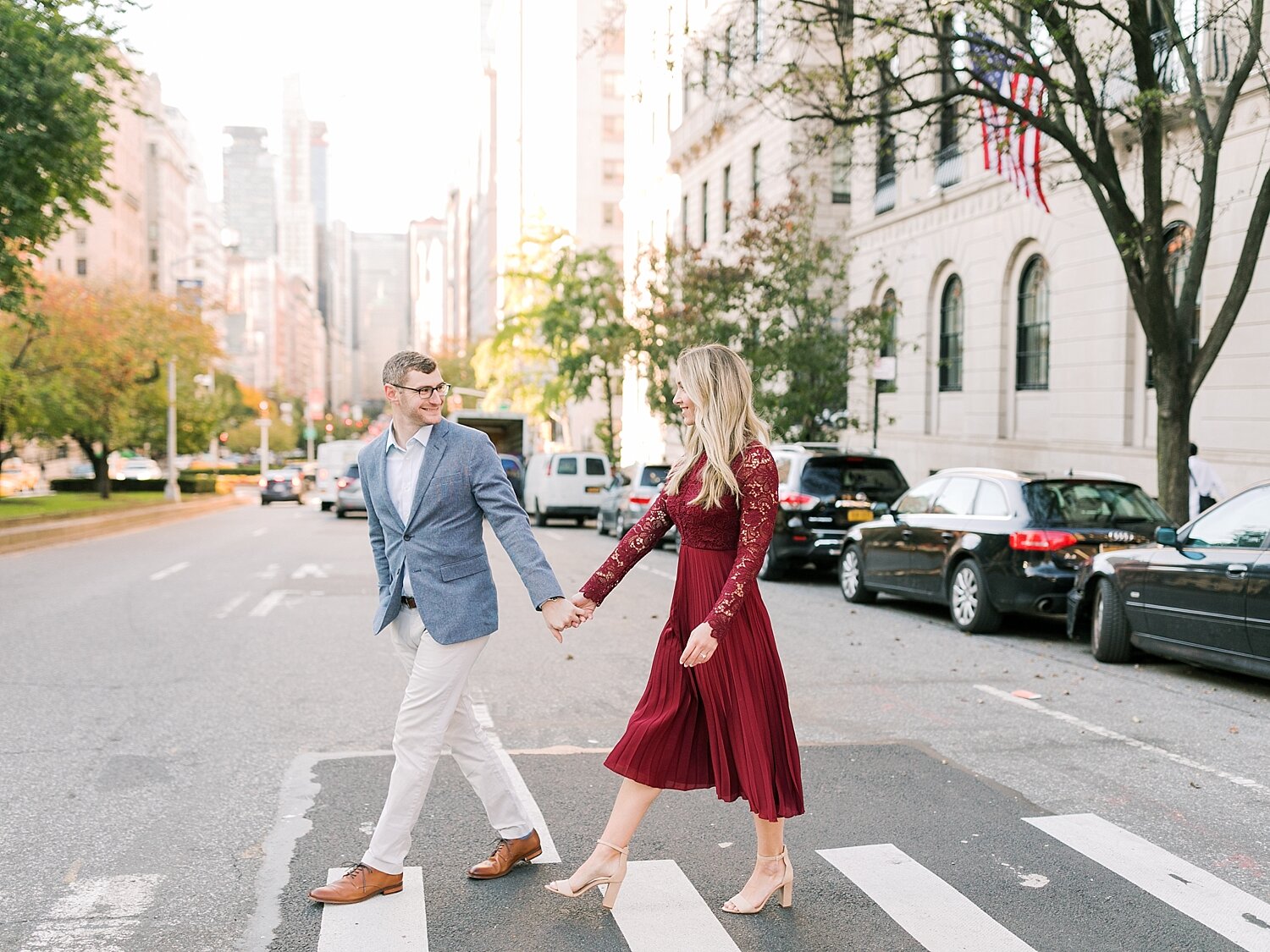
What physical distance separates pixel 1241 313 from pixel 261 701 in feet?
48.5

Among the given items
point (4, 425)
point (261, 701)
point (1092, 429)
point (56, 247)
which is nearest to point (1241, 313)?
point (1092, 429)

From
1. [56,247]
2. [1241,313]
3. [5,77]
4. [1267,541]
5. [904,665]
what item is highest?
[56,247]

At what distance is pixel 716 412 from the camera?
4477 millimetres

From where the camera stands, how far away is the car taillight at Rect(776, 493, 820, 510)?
16406 mm

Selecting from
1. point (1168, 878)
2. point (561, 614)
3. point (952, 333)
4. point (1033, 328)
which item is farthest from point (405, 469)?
point (952, 333)

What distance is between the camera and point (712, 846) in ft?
17.4

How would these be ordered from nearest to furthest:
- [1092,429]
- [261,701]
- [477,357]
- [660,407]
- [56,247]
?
1. [261,701]
2. [1092,429]
3. [660,407]
4. [477,357]
5. [56,247]

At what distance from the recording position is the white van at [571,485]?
32188 mm

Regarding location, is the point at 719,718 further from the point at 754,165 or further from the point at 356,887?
the point at 754,165

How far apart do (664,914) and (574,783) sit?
1.85 metres

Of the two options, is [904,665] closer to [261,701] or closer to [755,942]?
[261,701]

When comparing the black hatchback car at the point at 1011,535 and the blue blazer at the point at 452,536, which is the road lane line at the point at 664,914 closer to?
the blue blazer at the point at 452,536

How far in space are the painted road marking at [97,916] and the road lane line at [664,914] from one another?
1.51 metres

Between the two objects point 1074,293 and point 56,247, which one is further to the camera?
point 56,247
